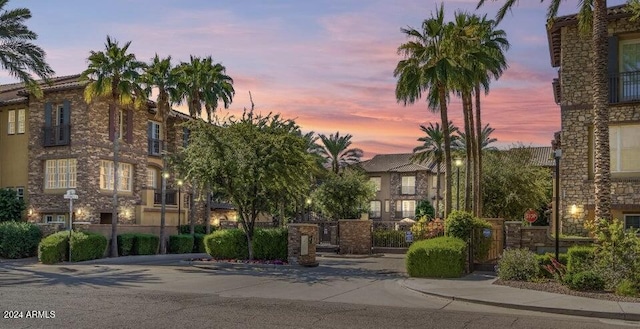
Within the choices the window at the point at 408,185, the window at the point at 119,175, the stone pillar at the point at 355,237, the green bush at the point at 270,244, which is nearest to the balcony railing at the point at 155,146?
the window at the point at 119,175

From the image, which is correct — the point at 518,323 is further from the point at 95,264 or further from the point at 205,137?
the point at 95,264

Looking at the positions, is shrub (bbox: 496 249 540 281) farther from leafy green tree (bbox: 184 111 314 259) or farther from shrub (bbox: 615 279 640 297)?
leafy green tree (bbox: 184 111 314 259)

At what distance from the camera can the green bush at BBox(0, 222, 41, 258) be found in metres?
33.3

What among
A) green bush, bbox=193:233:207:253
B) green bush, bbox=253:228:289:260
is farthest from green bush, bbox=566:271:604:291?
green bush, bbox=193:233:207:253

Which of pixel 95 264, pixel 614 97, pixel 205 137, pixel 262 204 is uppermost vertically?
pixel 614 97

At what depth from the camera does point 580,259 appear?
65.9ft

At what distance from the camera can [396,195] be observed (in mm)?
76938

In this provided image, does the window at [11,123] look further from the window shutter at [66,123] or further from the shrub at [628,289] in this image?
the shrub at [628,289]

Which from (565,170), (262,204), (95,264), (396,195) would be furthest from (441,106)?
(396,195)

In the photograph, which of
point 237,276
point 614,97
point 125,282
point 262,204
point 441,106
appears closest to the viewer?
point 125,282

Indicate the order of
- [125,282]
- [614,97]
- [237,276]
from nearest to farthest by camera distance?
[125,282] → [237,276] → [614,97]

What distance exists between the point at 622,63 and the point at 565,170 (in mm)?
5315

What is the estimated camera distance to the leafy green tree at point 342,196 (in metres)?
52.6

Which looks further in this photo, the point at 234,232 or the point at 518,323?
the point at 234,232
